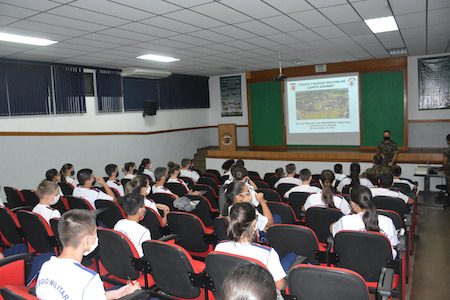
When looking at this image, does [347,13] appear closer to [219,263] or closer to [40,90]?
[219,263]

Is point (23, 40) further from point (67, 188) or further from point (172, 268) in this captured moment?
point (172, 268)

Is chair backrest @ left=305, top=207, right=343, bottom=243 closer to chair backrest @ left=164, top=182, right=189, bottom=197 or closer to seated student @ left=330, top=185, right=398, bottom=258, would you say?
seated student @ left=330, top=185, right=398, bottom=258

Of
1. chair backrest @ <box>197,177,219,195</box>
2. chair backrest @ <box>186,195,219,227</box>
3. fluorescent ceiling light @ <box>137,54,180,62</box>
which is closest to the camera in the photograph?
chair backrest @ <box>186,195,219,227</box>

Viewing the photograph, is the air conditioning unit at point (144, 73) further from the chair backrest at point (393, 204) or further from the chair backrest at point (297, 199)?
the chair backrest at point (393, 204)

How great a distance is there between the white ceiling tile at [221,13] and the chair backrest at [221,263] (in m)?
3.34

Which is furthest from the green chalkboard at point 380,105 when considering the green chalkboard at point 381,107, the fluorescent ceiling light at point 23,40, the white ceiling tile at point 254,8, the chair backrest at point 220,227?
the chair backrest at point 220,227

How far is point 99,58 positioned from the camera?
781cm

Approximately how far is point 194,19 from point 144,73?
200 inches

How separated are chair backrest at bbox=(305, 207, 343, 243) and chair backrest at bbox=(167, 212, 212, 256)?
1.17 m

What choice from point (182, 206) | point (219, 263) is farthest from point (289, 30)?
point (219, 263)

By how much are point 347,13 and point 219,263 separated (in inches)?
174

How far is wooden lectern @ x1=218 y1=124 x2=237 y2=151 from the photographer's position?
11.8m

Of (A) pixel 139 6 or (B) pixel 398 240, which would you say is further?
(A) pixel 139 6

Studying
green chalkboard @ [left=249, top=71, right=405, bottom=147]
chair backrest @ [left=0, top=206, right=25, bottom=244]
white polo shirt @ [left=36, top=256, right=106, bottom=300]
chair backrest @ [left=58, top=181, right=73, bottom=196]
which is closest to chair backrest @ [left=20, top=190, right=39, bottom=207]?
chair backrest @ [left=58, top=181, right=73, bottom=196]
